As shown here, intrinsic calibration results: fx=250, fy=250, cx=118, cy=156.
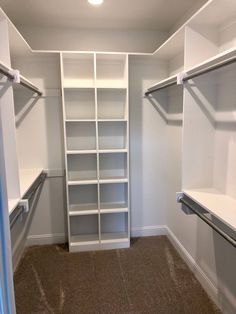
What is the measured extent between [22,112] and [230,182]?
7.22 ft

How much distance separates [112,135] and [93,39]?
1.09 meters

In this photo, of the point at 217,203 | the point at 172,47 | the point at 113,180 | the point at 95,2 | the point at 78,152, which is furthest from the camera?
the point at 113,180

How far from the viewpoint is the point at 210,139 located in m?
1.90

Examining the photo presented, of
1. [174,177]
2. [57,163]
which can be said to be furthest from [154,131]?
[57,163]

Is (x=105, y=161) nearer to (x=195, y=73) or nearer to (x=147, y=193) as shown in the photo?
(x=147, y=193)

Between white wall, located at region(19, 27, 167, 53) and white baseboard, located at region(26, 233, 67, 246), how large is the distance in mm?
2156

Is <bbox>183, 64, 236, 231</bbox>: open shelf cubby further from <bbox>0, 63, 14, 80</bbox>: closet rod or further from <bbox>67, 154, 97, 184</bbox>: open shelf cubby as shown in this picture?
<bbox>67, 154, 97, 184</bbox>: open shelf cubby

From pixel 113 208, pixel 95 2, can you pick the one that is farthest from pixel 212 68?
pixel 113 208

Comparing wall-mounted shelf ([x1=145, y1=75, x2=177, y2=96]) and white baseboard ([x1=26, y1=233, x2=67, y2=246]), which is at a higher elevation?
wall-mounted shelf ([x1=145, y1=75, x2=177, y2=96])

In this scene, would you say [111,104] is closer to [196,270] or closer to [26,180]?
[26,180]

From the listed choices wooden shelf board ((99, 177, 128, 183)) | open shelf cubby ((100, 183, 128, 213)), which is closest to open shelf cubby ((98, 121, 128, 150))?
wooden shelf board ((99, 177, 128, 183))

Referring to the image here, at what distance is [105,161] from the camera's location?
2947 millimetres

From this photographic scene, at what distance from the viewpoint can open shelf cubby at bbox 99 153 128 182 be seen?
2939 mm

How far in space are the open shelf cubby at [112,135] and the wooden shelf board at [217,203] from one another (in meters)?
1.23
